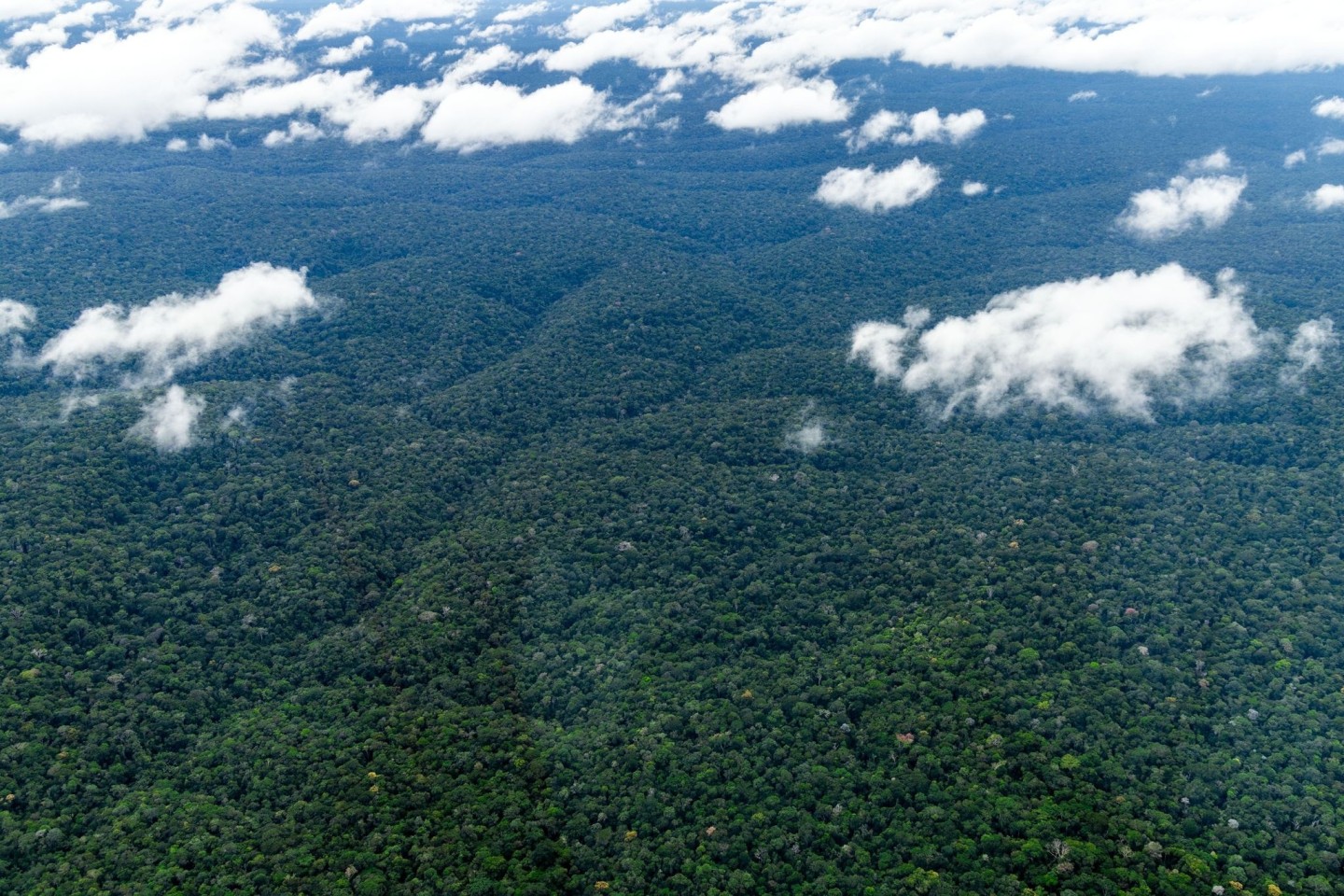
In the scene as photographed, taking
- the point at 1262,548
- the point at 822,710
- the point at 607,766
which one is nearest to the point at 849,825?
the point at 822,710

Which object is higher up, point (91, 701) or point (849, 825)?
point (91, 701)

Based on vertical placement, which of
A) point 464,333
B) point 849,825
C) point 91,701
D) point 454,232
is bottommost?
point 849,825

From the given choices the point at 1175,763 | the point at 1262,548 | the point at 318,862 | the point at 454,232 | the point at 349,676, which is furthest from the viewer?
the point at 454,232

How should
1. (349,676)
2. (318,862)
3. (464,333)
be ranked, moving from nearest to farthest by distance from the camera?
1. (318,862)
2. (349,676)
3. (464,333)

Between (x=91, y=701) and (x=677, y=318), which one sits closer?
(x=91, y=701)

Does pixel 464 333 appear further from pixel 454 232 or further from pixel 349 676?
pixel 349 676

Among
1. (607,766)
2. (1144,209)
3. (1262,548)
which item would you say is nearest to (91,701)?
(607,766)
